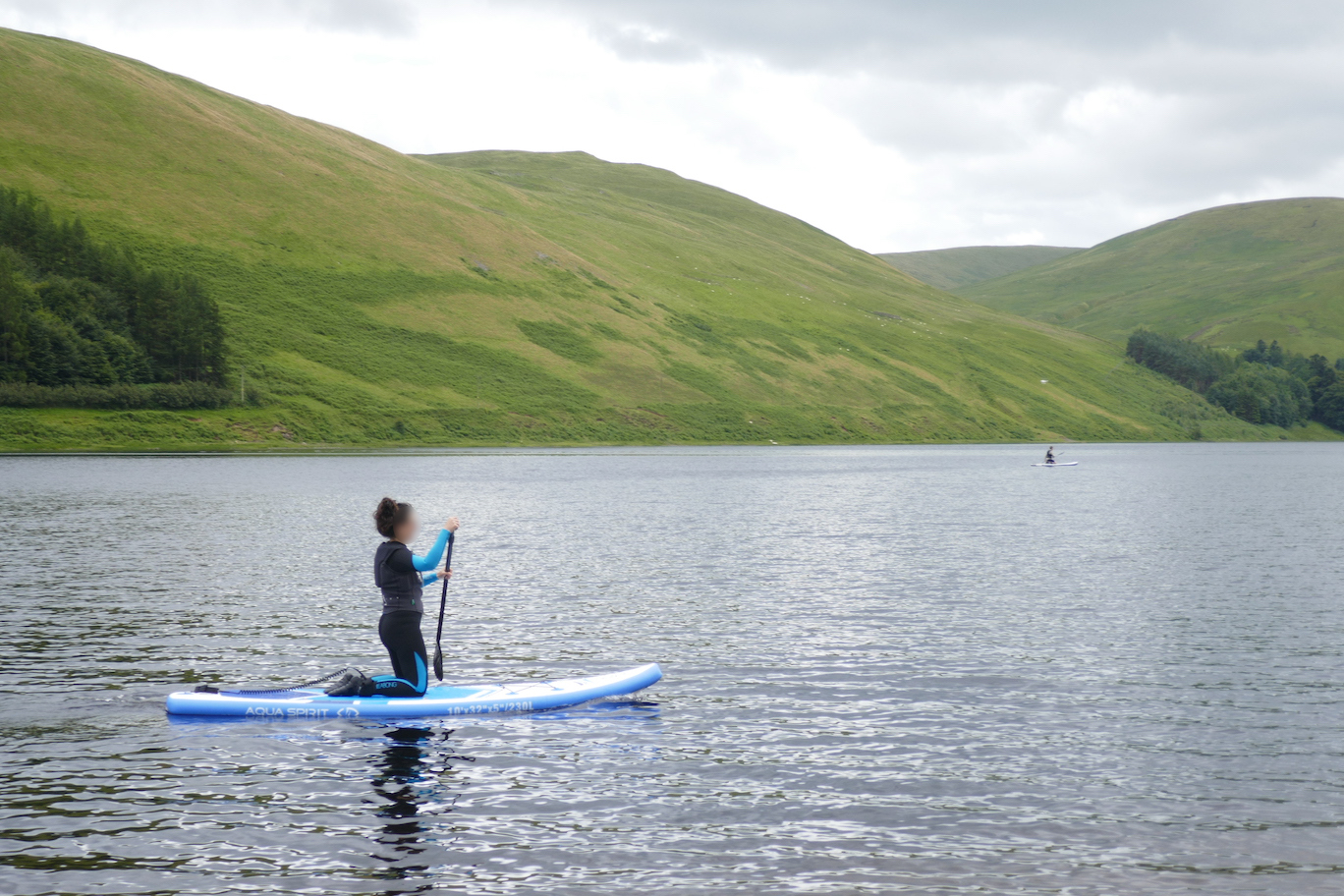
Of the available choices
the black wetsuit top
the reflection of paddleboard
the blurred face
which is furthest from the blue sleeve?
the reflection of paddleboard

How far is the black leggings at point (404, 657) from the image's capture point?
21.1 meters

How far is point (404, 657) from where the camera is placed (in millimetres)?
21688

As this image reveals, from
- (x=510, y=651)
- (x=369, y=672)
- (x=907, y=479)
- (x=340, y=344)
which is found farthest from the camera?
(x=340, y=344)

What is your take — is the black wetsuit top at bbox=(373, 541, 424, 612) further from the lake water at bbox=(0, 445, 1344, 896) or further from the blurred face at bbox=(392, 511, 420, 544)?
the lake water at bbox=(0, 445, 1344, 896)

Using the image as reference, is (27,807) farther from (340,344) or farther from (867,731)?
(340,344)

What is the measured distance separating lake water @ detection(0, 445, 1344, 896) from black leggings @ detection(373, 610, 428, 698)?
2.80ft

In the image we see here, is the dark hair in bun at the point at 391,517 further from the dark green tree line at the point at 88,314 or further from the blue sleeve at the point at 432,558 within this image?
the dark green tree line at the point at 88,314

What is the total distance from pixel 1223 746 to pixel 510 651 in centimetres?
1613

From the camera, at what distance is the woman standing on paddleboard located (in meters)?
20.1

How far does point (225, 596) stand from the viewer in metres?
37.0

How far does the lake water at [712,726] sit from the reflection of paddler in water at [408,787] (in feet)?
0.24

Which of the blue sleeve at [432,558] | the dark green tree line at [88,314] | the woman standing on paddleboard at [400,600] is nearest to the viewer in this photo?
the blue sleeve at [432,558]

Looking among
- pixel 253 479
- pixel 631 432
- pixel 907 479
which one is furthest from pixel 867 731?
pixel 631 432

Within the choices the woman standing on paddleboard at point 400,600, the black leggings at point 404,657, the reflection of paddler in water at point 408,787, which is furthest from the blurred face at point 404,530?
the reflection of paddler in water at point 408,787
